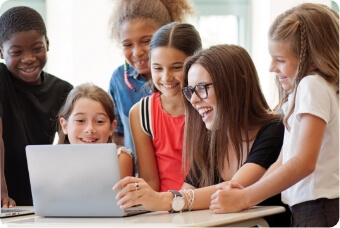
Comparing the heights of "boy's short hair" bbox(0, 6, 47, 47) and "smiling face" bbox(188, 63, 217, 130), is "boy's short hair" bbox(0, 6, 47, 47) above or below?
above

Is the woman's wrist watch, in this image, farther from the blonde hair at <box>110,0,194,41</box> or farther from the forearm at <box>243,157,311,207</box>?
the blonde hair at <box>110,0,194,41</box>

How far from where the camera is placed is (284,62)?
183 centimetres

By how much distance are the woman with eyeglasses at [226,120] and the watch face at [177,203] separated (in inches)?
8.7

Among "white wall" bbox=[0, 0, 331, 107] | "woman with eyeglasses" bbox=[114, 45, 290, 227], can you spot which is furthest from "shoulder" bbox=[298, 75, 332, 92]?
"white wall" bbox=[0, 0, 331, 107]

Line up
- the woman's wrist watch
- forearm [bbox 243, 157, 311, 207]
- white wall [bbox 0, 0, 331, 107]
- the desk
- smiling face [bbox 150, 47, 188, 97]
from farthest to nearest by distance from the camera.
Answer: white wall [bbox 0, 0, 331, 107] → smiling face [bbox 150, 47, 188, 97] → the woman's wrist watch → forearm [bbox 243, 157, 311, 207] → the desk

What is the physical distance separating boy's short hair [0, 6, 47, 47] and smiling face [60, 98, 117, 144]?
39 centimetres

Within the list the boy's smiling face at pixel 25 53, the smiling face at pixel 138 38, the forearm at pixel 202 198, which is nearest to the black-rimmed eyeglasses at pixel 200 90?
the forearm at pixel 202 198

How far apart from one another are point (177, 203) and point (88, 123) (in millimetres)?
637

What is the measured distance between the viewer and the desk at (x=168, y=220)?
1570 millimetres

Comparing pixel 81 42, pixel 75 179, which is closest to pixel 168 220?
pixel 75 179

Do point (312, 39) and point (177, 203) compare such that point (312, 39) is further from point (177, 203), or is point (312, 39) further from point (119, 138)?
point (119, 138)

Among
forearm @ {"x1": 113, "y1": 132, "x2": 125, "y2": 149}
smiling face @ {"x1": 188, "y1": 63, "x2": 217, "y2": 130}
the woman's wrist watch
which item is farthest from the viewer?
forearm @ {"x1": 113, "y1": 132, "x2": 125, "y2": 149}

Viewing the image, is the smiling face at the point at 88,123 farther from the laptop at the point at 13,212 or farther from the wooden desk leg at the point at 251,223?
the wooden desk leg at the point at 251,223

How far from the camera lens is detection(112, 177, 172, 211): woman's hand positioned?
5.63ft
